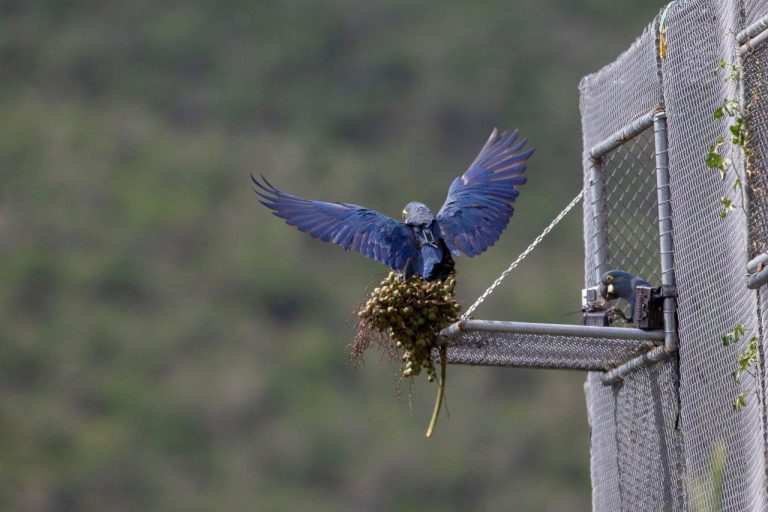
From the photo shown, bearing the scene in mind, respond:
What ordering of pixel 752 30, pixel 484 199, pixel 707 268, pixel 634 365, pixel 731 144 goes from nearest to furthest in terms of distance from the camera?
pixel 752 30
pixel 731 144
pixel 707 268
pixel 634 365
pixel 484 199

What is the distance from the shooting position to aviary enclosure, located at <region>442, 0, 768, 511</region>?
623 cm

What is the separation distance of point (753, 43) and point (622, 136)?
1.41m

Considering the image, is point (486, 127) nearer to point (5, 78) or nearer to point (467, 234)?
point (5, 78)

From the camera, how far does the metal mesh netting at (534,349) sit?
7047 mm

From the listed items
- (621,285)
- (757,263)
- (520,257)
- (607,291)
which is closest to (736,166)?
(757,263)

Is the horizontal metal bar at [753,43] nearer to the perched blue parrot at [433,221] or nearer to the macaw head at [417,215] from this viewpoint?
the perched blue parrot at [433,221]

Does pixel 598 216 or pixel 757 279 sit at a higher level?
pixel 598 216

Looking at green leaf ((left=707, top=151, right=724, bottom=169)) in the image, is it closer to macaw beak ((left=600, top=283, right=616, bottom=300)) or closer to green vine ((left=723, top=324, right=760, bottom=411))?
green vine ((left=723, top=324, right=760, bottom=411))

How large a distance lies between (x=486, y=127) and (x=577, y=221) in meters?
4.39

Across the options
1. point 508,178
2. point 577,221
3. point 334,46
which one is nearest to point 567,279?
point 577,221

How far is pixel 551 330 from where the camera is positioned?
22.1ft

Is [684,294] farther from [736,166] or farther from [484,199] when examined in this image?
[484,199]

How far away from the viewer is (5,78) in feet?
134

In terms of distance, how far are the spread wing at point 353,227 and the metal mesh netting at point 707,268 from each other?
4.05 ft
